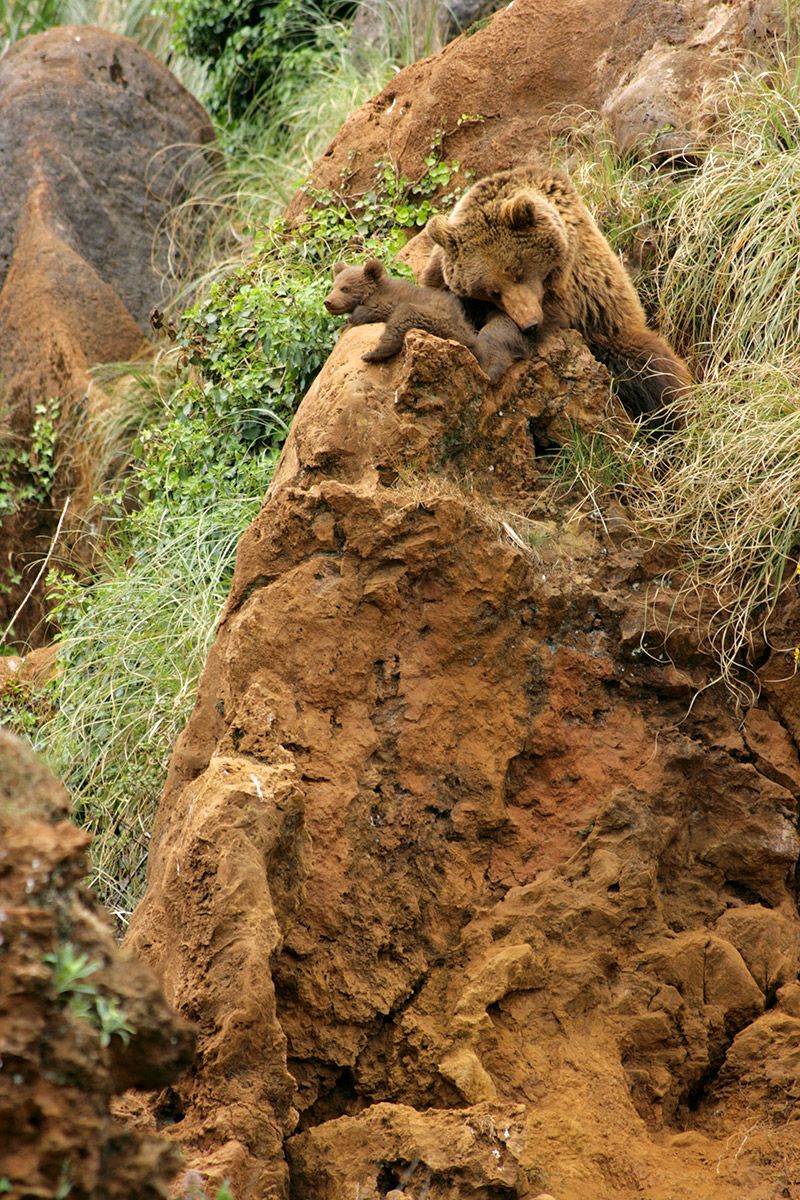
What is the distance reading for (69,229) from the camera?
397 inches

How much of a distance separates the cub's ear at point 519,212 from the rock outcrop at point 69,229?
3.95 meters

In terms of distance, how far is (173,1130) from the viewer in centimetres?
359

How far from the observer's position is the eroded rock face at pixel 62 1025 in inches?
94.9

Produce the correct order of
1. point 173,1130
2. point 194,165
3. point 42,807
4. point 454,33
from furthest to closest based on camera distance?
point 194,165 < point 454,33 < point 173,1130 < point 42,807

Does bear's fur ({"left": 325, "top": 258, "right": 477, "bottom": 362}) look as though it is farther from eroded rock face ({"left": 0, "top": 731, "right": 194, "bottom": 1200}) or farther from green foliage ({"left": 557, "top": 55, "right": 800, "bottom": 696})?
eroded rock face ({"left": 0, "top": 731, "right": 194, "bottom": 1200})

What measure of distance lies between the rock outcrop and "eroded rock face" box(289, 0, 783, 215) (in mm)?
2378

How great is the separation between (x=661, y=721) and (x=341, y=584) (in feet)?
3.80

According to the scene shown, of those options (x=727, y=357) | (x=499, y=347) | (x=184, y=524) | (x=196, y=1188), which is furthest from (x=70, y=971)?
(x=184, y=524)

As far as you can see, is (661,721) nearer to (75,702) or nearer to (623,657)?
(623,657)

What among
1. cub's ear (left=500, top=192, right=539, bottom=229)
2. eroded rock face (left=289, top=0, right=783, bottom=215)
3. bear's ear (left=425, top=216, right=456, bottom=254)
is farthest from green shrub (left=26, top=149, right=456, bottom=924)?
cub's ear (left=500, top=192, right=539, bottom=229)

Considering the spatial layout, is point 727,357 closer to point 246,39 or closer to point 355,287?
point 355,287

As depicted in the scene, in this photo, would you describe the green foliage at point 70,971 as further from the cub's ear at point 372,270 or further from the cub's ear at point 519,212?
the cub's ear at point 519,212

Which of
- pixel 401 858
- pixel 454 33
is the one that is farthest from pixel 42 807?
pixel 454 33

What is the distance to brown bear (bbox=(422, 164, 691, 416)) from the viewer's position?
562 centimetres
